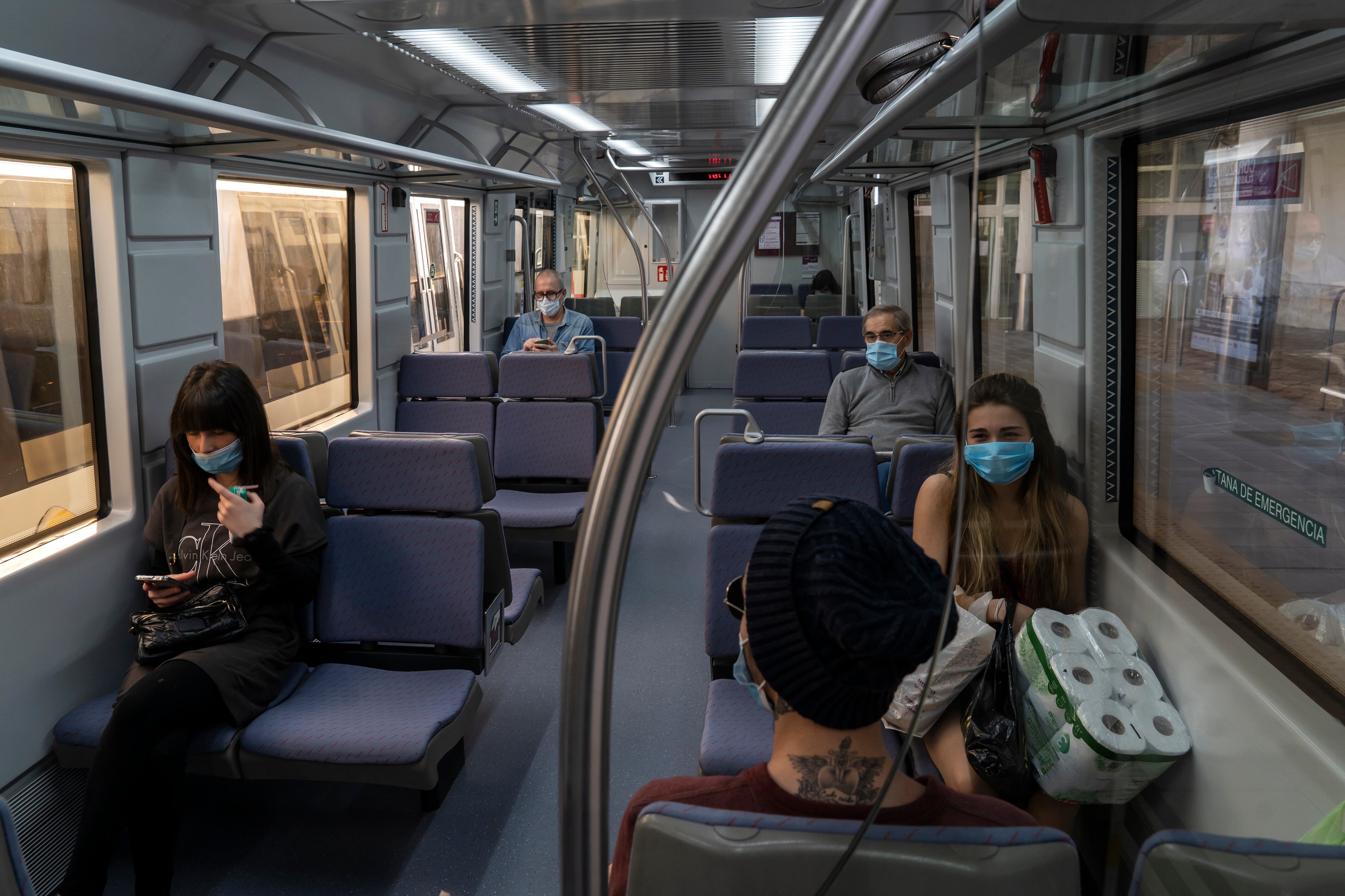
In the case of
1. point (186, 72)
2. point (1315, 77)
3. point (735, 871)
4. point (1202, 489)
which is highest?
point (186, 72)

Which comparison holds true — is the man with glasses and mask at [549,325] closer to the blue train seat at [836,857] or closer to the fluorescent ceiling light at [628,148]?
the fluorescent ceiling light at [628,148]

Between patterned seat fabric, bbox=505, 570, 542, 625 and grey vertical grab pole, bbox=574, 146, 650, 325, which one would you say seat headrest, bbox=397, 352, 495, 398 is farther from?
patterned seat fabric, bbox=505, 570, 542, 625

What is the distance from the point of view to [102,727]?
106 inches

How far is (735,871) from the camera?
1.06 m

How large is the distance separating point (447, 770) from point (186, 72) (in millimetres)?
2573

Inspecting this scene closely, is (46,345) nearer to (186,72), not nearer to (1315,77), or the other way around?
(186,72)

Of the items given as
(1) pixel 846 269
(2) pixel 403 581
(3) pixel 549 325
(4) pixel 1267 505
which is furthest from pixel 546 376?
(1) pixel 846 269

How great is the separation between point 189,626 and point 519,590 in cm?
126

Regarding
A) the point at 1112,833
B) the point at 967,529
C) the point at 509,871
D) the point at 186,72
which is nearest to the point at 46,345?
the point at 186,72

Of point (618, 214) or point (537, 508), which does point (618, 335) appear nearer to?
point (618, 214)

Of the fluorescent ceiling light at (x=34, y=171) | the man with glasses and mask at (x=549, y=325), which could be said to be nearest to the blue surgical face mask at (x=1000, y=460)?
the fluorescent ceiling light at (x=34, y=171)

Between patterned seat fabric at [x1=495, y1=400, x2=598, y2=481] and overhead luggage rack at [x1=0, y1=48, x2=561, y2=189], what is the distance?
1274mm

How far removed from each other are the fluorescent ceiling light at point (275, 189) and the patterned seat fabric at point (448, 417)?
1.27 metres

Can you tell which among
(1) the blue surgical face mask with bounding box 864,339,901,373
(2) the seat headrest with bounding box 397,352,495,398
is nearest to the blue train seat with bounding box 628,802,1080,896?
(1) the blue surgical face mask with bounding box 864,339,901,373
